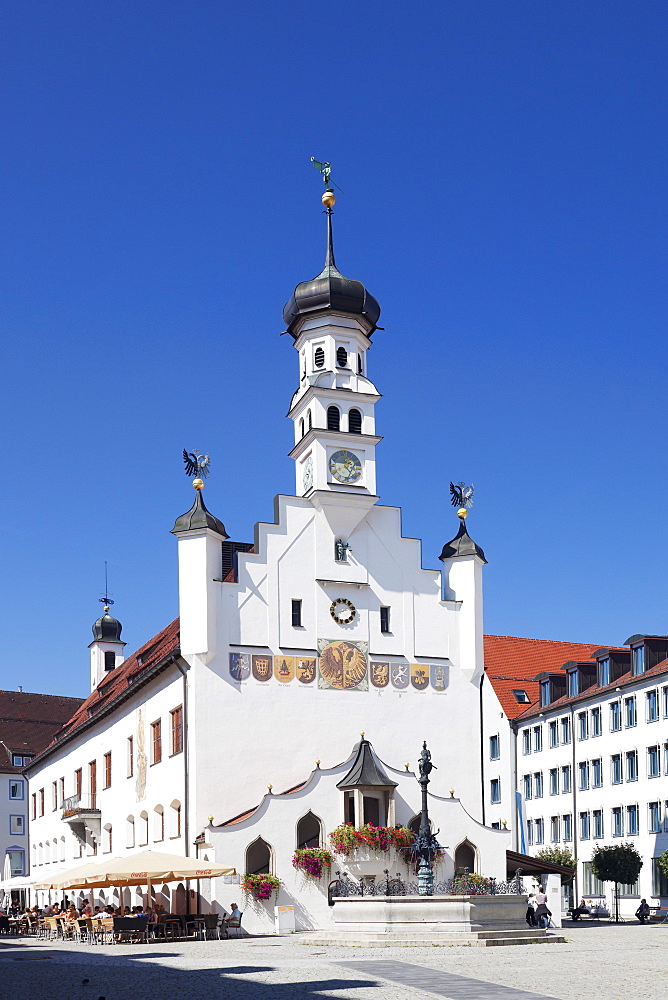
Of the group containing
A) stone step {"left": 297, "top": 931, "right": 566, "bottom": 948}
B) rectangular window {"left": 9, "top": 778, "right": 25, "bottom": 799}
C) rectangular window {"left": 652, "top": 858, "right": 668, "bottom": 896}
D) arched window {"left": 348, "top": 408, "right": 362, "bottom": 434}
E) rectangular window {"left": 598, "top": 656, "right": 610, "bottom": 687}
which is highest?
arched window {"left": 348, "top": 408, "right": 362, "bottom": 434}

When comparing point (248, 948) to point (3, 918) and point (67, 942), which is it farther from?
point (3, 918)

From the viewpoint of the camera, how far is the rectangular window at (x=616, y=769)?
53156 millimetres

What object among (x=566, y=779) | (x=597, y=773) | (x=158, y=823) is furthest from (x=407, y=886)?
(x=566, y=779)

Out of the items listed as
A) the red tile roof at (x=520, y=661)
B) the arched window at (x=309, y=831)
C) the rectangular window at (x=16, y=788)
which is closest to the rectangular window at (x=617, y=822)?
the red tile roof at (x=520, y=661)

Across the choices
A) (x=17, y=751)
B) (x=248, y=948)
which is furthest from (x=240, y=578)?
(x=17, y=751)

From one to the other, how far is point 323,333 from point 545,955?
26.8 metres

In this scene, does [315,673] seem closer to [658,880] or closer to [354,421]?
[354,421]

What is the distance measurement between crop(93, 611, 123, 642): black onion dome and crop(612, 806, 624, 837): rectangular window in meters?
36.7

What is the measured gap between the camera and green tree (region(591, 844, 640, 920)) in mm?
48938

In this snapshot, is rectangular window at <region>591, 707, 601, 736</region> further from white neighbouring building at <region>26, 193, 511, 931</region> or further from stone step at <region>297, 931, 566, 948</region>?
stone step at <region>297, 931, 566, 948</region>

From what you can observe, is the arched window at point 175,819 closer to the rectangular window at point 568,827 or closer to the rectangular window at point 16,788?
the rectangular window at point 568,827

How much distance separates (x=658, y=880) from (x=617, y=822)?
410 centimetres

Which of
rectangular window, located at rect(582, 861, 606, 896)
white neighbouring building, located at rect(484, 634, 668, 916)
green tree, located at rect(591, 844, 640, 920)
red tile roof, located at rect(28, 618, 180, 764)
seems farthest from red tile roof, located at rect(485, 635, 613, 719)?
red tile roof, located at rect(28, 618, 180, 764)

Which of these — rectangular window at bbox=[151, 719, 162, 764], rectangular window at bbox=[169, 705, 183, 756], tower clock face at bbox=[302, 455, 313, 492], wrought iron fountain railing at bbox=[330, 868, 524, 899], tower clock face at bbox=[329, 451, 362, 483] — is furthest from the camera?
tower clock face at bbox=[302, 455, 313, 492]
